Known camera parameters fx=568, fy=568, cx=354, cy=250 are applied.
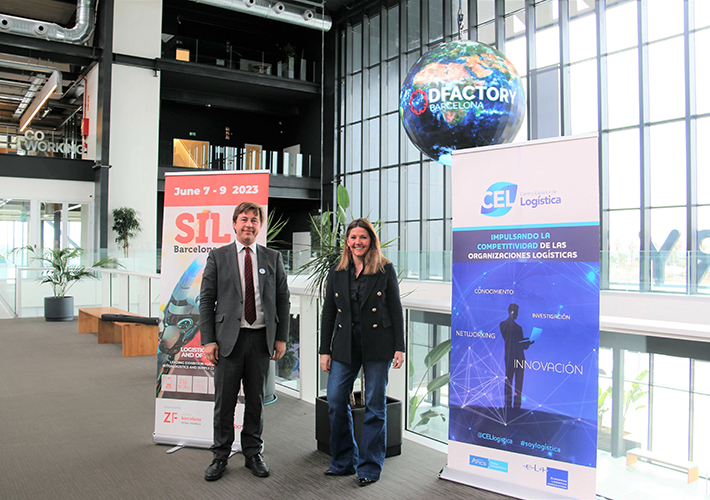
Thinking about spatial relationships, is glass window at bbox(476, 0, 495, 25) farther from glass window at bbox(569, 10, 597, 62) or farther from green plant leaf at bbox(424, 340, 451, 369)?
green plant leaf at bbox(424, 340, 451, 369)

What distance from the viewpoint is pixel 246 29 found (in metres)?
19.6

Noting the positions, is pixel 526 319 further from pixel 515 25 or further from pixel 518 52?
pixel 515 25

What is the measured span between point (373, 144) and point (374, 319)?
48.0 feet

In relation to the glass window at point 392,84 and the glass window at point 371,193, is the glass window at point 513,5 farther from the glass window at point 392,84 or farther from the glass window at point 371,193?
the glass window at point 371,193

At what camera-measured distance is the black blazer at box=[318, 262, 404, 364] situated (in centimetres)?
301

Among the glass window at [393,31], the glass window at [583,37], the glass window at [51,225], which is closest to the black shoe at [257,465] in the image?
the glass window at [583,37]

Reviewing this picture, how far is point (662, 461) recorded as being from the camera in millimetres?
2561

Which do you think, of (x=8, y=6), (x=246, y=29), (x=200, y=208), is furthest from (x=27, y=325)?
(x=246, y=29)

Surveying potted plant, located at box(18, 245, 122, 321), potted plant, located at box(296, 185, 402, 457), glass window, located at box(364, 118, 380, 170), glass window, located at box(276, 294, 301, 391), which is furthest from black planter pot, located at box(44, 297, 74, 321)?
glass window, located at box(364, 118, 380, 170)

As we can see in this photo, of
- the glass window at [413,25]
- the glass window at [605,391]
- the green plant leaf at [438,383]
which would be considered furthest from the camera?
the glass window at [413,25]

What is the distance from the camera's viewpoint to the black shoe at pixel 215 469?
10.1ft

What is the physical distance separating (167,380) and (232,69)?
603 inches

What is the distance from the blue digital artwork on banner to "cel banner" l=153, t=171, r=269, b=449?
4.99 feet

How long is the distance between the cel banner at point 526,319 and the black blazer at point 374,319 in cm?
33
